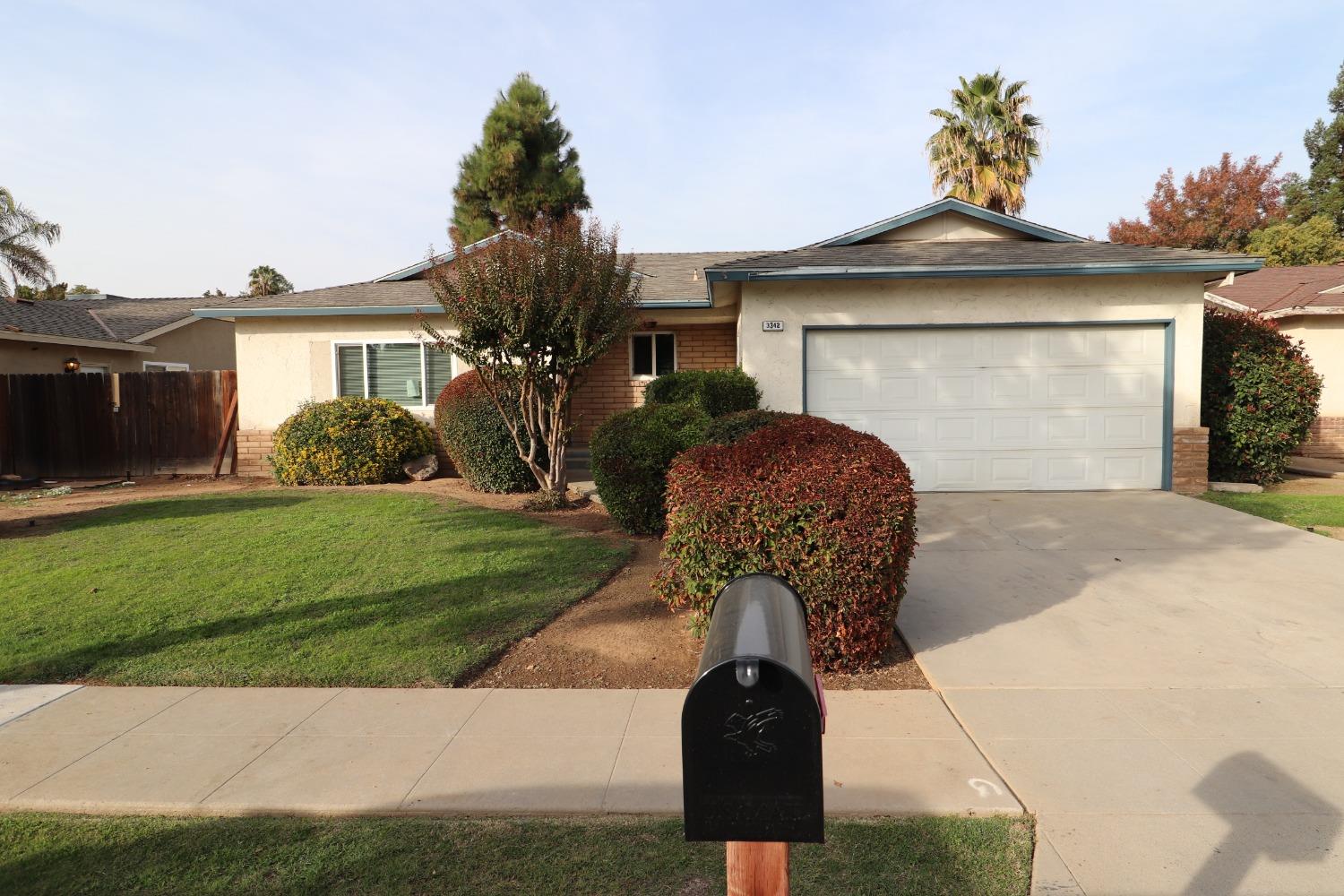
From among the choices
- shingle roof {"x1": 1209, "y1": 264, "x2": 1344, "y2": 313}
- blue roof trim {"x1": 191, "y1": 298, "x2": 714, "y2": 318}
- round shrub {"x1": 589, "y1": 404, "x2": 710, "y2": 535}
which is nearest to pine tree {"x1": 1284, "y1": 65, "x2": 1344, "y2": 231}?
shingle roof {"x1": 1209, "y1": 264, "x2": 1344, "y2": 313}

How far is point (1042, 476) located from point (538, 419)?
23.3 feet

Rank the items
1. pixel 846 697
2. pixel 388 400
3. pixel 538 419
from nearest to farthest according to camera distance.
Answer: pixel 846 697 → pixel 538 419 → pixel 388 400

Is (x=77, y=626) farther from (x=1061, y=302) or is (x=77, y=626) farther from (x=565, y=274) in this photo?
(x=1061, y=302)

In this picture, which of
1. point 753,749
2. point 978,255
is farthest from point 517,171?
point 753,749

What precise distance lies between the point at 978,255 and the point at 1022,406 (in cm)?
228

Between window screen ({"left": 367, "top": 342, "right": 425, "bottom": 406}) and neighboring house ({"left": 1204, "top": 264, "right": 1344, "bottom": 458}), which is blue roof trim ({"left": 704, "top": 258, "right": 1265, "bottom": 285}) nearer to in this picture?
window screen ({"left": 367, "top": 342, "right": 425, "bottom": 406})

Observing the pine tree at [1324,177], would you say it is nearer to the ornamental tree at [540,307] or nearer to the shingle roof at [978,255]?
the shingle roof at [978,255]

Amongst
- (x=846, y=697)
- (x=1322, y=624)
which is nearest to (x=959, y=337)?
(x=1322, y=624)

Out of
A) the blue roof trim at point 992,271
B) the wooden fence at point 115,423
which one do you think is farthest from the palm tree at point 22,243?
the blue roof trim at point 992,271

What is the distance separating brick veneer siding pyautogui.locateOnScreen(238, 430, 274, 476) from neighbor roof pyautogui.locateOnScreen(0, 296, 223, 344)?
669 cm

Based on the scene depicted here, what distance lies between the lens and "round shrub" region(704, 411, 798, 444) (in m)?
7.50

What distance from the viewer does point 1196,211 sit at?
3556 cm

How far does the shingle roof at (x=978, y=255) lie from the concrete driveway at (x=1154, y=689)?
162 inches

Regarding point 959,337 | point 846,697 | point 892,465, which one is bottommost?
point 846,697
